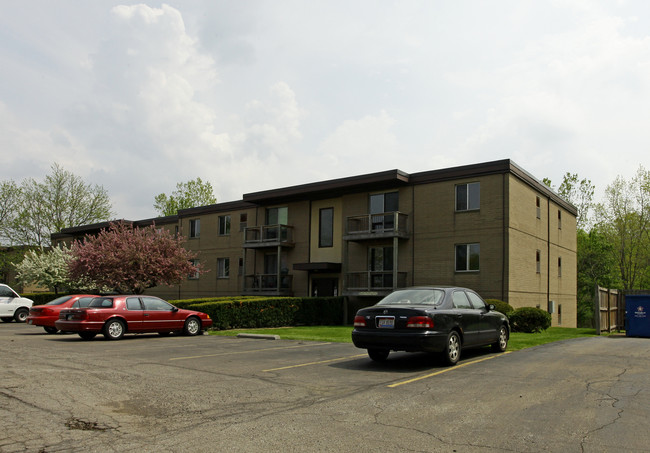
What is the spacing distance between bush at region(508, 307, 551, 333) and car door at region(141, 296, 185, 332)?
12.4 metres

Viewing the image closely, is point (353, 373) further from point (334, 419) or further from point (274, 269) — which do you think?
point (274, 269)

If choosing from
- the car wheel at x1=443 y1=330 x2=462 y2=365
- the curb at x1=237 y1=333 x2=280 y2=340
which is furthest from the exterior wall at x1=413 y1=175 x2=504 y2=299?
the car wheel at x1=443 y1=330 x2=462 y2=365

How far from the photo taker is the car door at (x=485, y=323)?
39.7 ft

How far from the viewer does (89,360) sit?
1170 centimetres

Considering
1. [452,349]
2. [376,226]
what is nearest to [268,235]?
[376,226]

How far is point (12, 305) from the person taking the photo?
2720 centimetres

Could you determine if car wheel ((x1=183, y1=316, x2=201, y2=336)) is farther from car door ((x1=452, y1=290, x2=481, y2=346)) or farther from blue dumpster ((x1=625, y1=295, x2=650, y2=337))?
blue dumpster ((x1=625, y1=295, x2=650, y2=337))

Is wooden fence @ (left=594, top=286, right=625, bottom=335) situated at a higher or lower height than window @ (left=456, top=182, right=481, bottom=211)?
lower

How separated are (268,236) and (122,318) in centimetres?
1643

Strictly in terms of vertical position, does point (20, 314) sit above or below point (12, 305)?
below

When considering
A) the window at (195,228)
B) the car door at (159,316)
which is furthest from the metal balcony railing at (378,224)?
the window at (195,228)

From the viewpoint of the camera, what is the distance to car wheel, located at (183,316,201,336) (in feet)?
61.6

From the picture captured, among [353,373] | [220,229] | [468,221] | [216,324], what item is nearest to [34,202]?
[220,229]

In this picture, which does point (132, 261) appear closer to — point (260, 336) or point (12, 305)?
point (12, 305)
